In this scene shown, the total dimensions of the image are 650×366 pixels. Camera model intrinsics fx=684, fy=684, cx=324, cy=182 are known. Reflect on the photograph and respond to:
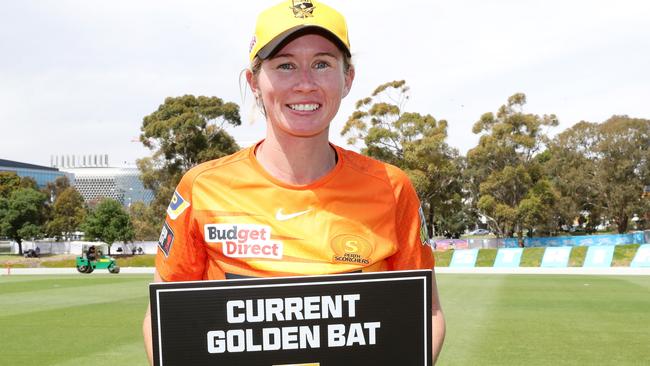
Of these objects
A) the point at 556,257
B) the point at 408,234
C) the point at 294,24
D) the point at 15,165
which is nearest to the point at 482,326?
the point at 408,234

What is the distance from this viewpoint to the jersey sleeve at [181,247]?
2455 mm

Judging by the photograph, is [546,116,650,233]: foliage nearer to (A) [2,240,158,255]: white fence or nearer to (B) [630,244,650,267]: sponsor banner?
(B) [630,244,650,267]: sponsor banner

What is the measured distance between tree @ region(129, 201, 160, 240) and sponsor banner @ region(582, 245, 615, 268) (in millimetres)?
33115


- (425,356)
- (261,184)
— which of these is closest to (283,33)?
(261,184)

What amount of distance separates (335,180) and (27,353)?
913cm

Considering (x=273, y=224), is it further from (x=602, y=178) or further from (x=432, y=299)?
(x=602, y=178)

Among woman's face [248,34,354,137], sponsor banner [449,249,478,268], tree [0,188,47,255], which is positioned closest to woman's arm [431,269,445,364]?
woman's face [248,34,354,137]

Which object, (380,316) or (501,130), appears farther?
(501,130)

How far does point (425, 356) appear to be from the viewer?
228 cm

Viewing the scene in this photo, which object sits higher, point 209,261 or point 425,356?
point 209,261

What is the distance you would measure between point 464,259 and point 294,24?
36241 mm

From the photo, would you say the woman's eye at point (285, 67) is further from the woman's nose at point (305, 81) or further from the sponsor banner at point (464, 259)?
the sponsor banner at point (464, 259)

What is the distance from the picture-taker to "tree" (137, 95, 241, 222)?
48438mm

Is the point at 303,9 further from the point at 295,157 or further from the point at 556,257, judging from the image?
the point at 556,257
